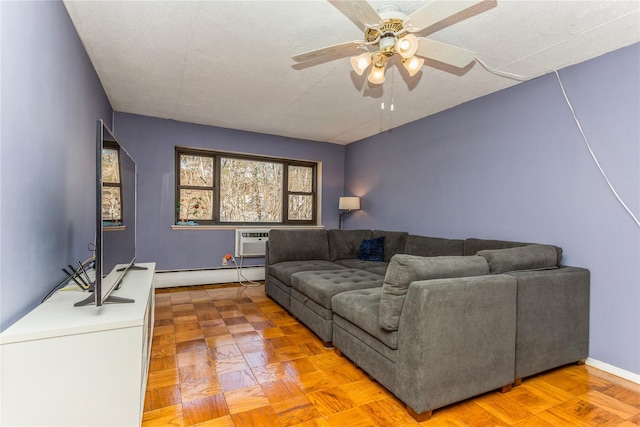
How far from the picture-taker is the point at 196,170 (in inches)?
185

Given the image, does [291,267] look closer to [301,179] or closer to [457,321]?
[457,321]

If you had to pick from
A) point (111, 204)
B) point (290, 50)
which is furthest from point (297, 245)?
point (111, 204)

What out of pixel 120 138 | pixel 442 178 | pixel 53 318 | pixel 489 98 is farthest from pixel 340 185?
pixel 53 318

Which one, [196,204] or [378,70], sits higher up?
[378,70]

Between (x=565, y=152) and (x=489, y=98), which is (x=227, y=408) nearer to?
(x=565, y=152)

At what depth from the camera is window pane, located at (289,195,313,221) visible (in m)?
5.45

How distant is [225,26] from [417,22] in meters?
1.28

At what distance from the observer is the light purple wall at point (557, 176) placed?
220 centimetres

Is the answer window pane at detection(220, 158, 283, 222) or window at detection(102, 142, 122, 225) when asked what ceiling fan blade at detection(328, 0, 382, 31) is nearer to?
window at detection(102, 142, 122, 225)

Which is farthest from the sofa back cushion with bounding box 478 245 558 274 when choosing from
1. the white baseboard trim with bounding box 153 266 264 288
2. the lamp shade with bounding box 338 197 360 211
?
the white baseboard trim with bounding box 153 266 264 288

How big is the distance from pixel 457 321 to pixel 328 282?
1307 millimetres

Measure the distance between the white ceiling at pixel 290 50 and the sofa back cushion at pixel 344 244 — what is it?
161cm

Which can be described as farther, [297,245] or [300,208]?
[300,208]

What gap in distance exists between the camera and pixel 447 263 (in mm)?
1843
